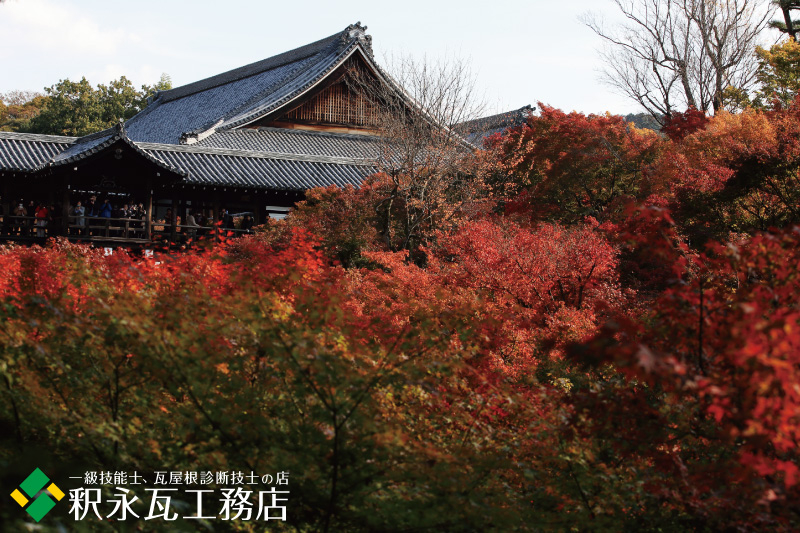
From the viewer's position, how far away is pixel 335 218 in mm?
19031

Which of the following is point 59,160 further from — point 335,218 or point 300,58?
point 300,58

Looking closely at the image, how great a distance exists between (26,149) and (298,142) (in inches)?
438

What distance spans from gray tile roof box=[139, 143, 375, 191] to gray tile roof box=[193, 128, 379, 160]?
232cm

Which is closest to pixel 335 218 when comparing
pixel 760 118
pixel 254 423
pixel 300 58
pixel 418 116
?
pixel 418 116

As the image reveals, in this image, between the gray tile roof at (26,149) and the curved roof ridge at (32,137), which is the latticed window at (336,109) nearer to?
the curved roof ridge at (32,137)

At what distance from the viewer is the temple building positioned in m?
22.1

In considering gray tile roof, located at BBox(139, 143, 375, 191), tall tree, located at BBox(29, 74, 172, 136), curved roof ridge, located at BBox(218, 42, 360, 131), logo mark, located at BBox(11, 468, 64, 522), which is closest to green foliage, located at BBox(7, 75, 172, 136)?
tall tree, located at BBox(29, 74, 172, 136)

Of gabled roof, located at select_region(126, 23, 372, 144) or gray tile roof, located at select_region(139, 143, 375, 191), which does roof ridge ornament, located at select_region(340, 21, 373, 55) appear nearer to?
gabled roof, located at select_region(126, 23, 372, 144)

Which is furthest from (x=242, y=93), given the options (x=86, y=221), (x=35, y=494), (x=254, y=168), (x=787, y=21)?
(x=35, y=494)

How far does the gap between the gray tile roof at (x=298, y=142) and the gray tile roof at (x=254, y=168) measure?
91.2 inches

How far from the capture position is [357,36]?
32625 mm

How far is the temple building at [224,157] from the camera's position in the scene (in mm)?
22062

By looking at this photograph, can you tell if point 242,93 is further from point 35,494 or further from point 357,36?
point 35,494

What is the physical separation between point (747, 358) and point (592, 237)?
1041 centimetres
